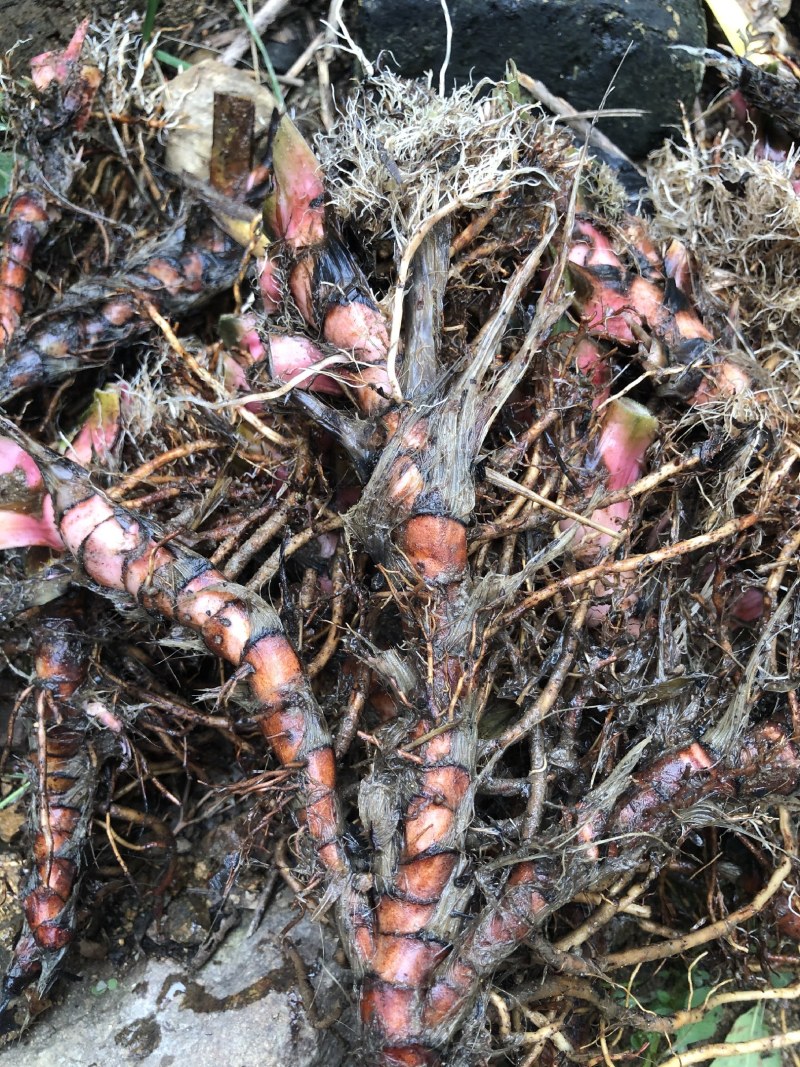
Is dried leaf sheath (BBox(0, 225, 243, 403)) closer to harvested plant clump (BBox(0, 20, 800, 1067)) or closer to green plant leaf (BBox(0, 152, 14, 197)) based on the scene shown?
harvested plant clump (BBox(0, 20, 800, 1067))

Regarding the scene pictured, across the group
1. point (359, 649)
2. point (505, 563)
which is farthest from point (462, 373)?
point (359, 649)

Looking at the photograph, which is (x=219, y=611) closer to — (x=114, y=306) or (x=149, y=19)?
(x=114, y=306)

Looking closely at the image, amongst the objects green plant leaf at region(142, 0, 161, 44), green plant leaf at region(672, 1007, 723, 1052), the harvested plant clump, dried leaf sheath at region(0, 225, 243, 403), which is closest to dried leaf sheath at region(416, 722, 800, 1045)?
the harvested plant clump

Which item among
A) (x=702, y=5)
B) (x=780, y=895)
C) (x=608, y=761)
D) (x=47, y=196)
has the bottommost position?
(x=780, y=895)

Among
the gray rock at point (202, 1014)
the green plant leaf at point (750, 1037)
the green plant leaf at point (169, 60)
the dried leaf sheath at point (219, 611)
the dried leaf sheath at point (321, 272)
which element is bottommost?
the green plant leaf at point (750, 1037)

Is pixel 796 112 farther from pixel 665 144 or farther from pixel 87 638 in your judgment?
pixel 87 638

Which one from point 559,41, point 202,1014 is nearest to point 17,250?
point 559,41

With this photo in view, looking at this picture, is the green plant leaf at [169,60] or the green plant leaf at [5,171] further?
the green plant leaf at [169,60]

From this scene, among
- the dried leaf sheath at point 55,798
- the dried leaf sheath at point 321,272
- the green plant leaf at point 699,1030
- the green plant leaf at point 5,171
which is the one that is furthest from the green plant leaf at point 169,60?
the green plant leaf at point 699,1030

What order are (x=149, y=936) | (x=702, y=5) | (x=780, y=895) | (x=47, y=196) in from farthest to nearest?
(x=702, y=5) < (x=47, y=196) < (x=149, y=936) < (x=780, y=895)

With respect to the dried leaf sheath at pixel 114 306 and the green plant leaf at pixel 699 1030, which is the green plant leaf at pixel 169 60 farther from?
the green plant leaf at pixel 699 1030
